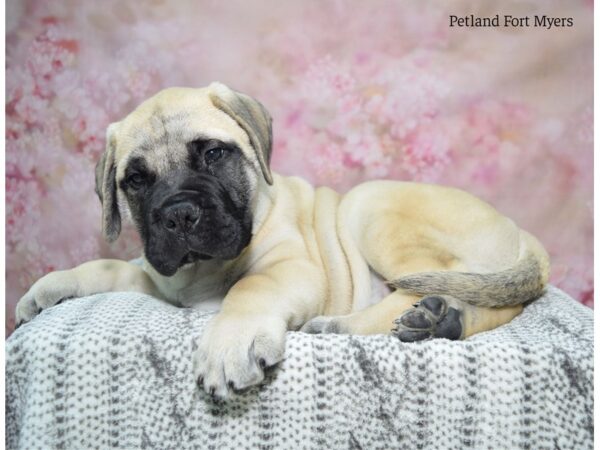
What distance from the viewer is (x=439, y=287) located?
2.09 metres

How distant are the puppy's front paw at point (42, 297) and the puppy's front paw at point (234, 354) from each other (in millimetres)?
935

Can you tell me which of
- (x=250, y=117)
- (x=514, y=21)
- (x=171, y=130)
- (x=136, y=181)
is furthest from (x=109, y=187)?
(x=514, y=21)

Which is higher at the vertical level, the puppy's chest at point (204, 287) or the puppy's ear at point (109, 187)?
the puppy's ear at point (109, 187)

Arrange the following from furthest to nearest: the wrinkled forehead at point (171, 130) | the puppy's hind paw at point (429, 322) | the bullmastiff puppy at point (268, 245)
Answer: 1. the wrinkled forehead at point (171, 130)
2. the bullmastiff puppy at point (268, 245)
3. the puppy's hind paw at point (429, 322)

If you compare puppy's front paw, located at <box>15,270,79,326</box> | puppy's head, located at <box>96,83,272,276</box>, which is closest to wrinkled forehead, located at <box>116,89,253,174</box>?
puppy's head, located at <box>96,83,272,276</box>

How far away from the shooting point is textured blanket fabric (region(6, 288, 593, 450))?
5.91 ft

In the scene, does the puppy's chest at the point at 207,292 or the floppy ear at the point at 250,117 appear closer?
the floppy ear at the point at 250,117

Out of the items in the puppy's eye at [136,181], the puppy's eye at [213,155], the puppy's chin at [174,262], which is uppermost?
the puppy's eye at [213,155]

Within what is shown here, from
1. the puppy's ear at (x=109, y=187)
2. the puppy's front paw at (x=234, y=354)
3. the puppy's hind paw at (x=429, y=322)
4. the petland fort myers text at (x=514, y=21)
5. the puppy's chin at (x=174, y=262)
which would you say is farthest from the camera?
the petland fort myers text at (x=514, y=21)

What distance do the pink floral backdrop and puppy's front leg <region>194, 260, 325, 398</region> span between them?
1.53 m

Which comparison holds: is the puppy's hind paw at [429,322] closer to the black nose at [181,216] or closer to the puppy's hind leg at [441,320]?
the puppy's hind leg at [441,320]

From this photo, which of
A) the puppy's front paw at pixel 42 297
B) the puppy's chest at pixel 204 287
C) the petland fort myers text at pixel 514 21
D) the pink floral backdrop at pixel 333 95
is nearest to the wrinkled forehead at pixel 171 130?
the puppy's chest at pixel 204 287

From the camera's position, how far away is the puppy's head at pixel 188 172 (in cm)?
216

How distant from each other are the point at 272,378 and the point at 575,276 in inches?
85.7
